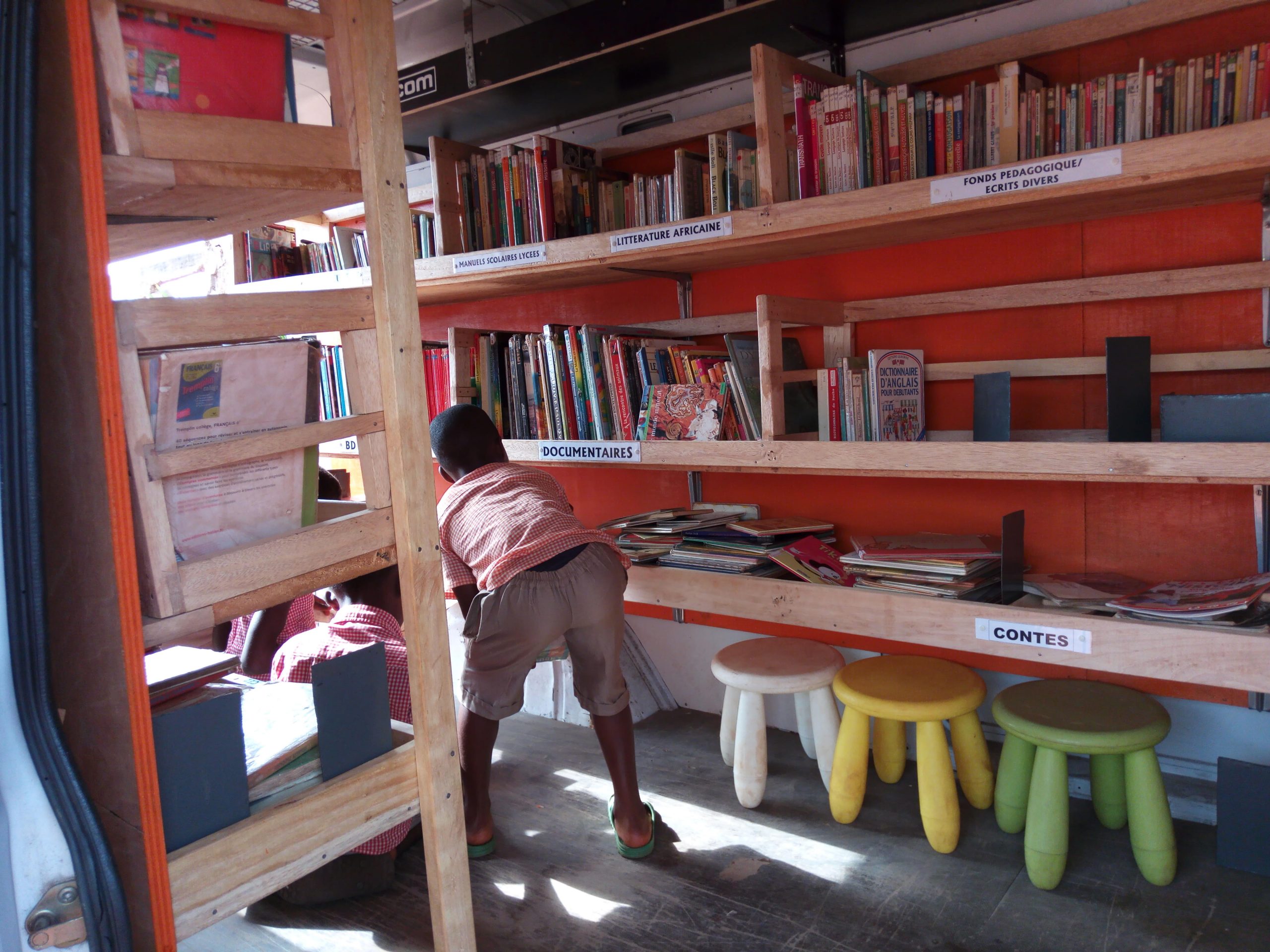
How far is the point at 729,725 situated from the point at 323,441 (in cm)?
184

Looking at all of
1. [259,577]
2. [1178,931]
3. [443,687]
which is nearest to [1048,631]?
[1178,931]

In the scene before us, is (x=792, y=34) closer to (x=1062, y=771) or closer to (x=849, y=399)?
(x=849, y=399)

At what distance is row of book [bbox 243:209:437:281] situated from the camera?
3.43 m

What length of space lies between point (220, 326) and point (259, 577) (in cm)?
30

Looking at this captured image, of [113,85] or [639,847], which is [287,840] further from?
[639,847]

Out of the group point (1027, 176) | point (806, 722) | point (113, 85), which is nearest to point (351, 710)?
point (113, 85)

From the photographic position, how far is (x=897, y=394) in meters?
2.35

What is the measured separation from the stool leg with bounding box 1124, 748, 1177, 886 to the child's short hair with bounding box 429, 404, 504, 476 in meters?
1.75

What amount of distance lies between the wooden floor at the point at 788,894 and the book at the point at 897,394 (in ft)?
3.41

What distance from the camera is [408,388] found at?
118cm

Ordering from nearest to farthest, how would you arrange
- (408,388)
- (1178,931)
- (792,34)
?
(408,388) → (1178,931) → (792,34)

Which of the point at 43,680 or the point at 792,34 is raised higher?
the point at 792,34

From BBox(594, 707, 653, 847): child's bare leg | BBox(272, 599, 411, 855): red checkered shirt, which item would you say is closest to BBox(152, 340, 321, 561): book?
BBox(272, 599, 411, 855): red checkered shirt

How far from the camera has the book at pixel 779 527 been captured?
263 centimetres
